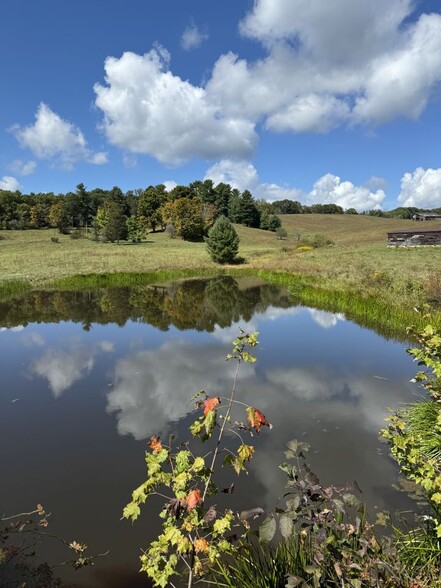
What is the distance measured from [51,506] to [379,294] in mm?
18133

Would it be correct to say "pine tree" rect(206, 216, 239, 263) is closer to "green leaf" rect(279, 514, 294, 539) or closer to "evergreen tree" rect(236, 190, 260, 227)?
"green leaf" rect(279, 514, 294, 539)

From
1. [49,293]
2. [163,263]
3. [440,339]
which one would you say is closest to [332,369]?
[440,339]

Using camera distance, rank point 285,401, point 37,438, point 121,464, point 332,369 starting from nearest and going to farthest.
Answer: point 121,464 → point 37,438 → point 285,401 → point 332,369

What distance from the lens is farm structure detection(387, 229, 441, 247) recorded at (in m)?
50.0

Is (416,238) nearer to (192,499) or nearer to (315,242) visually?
(315,242)

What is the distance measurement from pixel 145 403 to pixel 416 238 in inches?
2034

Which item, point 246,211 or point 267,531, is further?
point 246,211

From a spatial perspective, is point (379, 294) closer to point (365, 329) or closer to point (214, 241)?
point (365, 329)

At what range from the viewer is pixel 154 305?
23.3 metres

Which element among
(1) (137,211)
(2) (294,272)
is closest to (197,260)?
(2) (294,272)

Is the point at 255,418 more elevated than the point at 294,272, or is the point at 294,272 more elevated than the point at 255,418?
the point at 255,418

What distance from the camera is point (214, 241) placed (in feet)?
143

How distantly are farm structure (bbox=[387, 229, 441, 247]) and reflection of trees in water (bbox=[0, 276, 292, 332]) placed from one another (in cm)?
3015

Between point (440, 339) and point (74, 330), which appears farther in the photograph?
point (74, 330)
